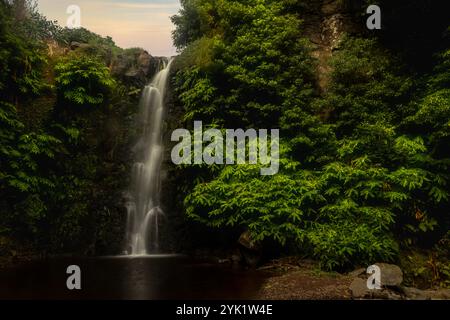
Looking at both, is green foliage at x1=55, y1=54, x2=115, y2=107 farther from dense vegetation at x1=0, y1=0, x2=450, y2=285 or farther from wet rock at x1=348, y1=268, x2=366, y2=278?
wet rock at x1=348, y1=268, x2=366, y2=278

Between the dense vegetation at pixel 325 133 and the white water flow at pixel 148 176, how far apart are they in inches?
54.3

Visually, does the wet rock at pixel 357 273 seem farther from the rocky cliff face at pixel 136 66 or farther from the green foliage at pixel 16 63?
the green foliage at pixel 16 63

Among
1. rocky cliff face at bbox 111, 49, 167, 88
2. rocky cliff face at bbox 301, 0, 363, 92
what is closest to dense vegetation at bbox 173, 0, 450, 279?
rocky cliff face at bbox 301, 0, 363, 92

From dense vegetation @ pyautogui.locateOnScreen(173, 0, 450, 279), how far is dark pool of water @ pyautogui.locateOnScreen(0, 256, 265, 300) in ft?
5.27

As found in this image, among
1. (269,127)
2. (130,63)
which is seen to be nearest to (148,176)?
(269,127)

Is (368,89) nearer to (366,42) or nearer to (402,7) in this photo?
(366,42)

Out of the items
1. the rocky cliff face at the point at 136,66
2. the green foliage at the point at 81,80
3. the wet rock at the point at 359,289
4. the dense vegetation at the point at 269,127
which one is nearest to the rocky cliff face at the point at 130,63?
the rocky cliff face at the point at 136,66

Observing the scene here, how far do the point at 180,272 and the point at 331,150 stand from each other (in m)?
5.89

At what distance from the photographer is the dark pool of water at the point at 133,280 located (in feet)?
26.0

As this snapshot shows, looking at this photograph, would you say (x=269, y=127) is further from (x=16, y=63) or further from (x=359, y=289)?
(x=16, y=63)

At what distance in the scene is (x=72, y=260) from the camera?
12133 mm

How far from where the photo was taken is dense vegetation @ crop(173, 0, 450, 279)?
32.3 feet

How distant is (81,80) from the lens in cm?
1473
